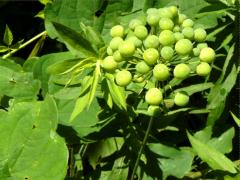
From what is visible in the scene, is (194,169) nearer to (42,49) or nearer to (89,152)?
(89,152)

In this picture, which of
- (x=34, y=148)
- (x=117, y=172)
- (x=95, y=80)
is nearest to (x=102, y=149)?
(x=117, y=172)

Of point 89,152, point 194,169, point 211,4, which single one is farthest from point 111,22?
point 194,169

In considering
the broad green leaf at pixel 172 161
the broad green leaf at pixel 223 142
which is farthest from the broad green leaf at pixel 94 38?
the broad green leaf at pixel 223 142

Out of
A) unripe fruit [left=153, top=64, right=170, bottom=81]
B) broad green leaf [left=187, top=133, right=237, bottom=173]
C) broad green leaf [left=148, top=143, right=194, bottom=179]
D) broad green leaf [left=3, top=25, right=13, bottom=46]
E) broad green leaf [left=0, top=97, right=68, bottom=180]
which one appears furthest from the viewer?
broad green leaf [left=3, top=25, right=13, bottom=46]

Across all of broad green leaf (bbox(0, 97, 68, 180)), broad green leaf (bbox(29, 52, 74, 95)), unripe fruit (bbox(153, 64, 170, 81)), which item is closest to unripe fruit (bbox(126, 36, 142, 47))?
unripe fruit (bbox(153, 64, 170, 81))

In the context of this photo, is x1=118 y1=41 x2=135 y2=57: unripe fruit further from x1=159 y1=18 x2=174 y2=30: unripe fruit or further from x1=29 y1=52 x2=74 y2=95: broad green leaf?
x1=29 y1=52 x2=74 y2=95: broad green leaf

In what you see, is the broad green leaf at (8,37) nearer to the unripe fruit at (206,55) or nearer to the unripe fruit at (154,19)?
the unripe fruit at (154,19)

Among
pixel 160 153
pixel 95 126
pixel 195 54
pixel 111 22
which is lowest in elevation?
pixel 160 153
